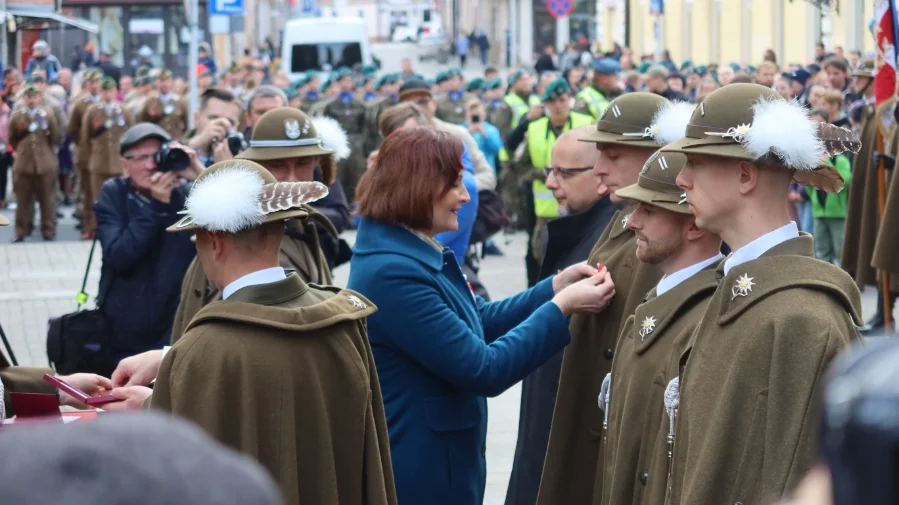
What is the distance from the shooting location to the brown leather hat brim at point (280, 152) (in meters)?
5.29

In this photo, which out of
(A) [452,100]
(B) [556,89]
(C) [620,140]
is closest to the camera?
(C) [620,140]

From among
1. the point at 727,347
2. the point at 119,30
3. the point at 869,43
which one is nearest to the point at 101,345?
the point at 727,347

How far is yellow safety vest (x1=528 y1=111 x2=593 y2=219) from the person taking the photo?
11094 mm

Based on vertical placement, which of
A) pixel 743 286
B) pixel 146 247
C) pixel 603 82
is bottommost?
pixel 146 247

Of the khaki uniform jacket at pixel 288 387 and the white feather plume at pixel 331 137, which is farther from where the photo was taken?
the white feather plume at pixel 331 137

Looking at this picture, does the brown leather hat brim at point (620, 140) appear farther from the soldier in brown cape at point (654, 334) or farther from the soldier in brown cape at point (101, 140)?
the soldier in brown cape at point (101, 140)

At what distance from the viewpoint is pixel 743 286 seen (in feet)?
9.57

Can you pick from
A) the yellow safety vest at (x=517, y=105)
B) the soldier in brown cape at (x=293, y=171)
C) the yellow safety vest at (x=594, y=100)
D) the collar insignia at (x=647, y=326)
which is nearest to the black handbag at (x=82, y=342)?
the soldier in brown cape at (x=293, y=171)

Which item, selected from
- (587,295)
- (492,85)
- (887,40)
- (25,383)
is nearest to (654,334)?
(587,295)

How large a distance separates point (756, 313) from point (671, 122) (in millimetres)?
1450

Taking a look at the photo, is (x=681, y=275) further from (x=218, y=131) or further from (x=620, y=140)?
(x=218, y=131)

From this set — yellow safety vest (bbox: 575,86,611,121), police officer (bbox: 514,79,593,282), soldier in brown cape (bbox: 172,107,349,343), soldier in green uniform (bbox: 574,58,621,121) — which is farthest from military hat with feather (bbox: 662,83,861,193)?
soldier in green uniform (bbox: 574,58,621,121)

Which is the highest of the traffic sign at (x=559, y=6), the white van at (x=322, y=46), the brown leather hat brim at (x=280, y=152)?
the traffic sign at (x=559, y=6)

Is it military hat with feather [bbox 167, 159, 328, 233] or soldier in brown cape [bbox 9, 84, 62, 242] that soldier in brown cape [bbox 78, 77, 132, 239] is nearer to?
soldier in brown cape [bbox 9, 84, 62, 242]
